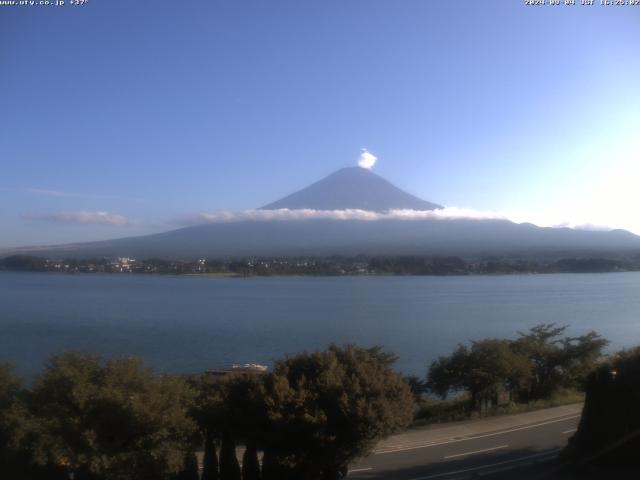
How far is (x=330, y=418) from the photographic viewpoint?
6.06 metres

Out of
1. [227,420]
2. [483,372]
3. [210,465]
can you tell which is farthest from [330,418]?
[483,372]

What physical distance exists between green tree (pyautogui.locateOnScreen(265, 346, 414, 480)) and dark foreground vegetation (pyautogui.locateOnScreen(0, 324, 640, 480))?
0.04 feet

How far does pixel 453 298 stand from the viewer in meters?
38.0

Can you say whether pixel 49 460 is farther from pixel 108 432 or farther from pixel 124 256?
pixel 124 256

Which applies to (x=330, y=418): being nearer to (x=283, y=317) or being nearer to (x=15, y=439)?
(x=15, y=439)

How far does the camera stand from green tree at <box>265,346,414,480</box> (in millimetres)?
5902

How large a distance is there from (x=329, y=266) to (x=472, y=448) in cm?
5125

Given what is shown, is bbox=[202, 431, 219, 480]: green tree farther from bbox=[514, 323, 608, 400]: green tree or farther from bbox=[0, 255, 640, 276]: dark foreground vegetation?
bbox=[0, 255, 640, 276]: dark foreground vegetation

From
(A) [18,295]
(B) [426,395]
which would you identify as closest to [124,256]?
(A) [18,295]

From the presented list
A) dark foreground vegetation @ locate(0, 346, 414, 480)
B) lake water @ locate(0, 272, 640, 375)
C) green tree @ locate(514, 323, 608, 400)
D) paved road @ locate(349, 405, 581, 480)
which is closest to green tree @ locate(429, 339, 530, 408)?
green tree @ locate(514, 323, 608, 400)

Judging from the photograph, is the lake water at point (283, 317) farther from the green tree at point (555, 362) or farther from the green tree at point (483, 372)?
the green tree at point (483, 372)

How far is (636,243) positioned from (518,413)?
253 ft

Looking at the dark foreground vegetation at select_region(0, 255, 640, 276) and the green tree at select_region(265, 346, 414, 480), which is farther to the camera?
the dark foreground vegetation at select_region(0, 255, 640, 276)

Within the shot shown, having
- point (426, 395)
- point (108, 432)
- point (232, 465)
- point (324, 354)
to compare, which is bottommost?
point (426, 395)
